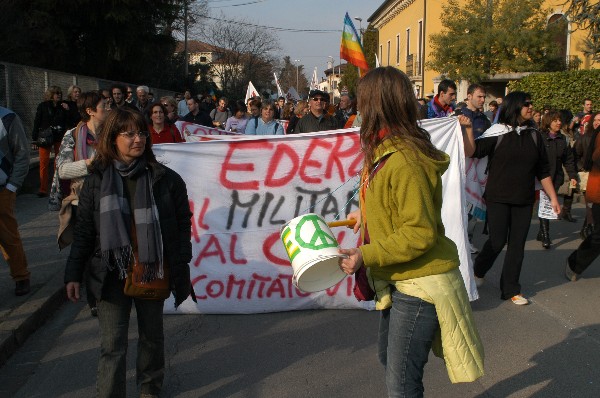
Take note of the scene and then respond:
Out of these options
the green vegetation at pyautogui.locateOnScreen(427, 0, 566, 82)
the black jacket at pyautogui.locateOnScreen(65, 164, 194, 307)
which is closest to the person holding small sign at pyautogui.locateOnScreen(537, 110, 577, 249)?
the black jacket at pyautogui.locateOnScreen(65, 164, 194, 307)

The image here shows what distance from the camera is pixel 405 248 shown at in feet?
8.39

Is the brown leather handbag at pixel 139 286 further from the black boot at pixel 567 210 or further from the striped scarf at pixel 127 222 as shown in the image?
the black boot at pixel 567 210

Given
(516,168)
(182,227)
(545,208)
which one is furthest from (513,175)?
(182,227)

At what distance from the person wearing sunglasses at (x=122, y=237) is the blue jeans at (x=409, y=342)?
4.45 feet

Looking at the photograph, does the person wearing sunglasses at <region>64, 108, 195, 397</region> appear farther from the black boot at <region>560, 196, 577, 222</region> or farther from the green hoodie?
the black boot at <region>560, 196, 577, 222</region>

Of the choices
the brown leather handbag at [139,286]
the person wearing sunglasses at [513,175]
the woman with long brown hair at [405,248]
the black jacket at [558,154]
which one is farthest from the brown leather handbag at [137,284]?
the black jacket at [558,154]

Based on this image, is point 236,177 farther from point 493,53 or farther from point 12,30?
point 493,53

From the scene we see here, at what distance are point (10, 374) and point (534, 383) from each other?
345 cm

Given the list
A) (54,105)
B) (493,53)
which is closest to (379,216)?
(54,105)

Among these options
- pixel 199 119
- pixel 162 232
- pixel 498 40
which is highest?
pixel 498 40

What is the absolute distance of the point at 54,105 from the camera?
1168 cm

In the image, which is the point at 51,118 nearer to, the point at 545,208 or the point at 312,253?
the point at 545,208

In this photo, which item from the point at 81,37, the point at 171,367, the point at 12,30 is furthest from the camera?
the point at 81,37

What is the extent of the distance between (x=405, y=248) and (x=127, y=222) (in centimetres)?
156
